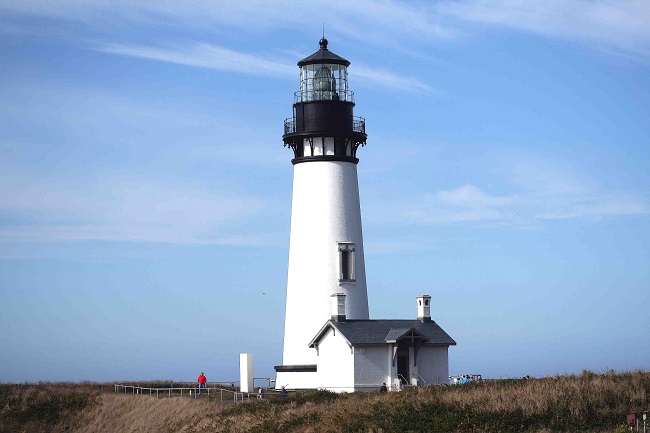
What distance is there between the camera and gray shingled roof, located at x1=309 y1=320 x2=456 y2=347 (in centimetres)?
4316

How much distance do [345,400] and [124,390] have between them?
1695cm

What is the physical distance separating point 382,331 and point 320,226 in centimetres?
559

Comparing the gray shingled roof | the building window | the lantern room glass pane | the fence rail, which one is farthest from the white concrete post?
the lantern room glass pane

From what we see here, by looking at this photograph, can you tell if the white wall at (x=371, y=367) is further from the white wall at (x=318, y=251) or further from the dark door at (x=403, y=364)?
the white wall at (x=318, y=251)

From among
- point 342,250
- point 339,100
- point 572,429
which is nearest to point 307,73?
point 339,100

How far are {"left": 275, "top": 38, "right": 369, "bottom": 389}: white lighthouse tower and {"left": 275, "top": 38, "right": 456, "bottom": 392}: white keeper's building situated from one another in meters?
0.04

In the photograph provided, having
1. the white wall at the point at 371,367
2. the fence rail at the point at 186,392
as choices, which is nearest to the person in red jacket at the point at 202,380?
the fence rail at the point at 186,392

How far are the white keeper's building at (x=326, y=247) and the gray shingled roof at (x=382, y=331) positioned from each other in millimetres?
54

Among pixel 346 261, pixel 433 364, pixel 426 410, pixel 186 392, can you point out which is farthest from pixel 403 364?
pixel 186 392

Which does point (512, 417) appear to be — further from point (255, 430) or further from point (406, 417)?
point (255, 430)

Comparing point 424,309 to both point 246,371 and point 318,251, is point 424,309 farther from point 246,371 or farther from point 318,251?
point 246,371

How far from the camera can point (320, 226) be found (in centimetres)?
4675

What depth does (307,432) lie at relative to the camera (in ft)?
114

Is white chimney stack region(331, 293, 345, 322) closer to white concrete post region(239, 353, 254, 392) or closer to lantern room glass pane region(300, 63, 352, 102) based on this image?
white concrete post region(239, 353, 254, 392)
